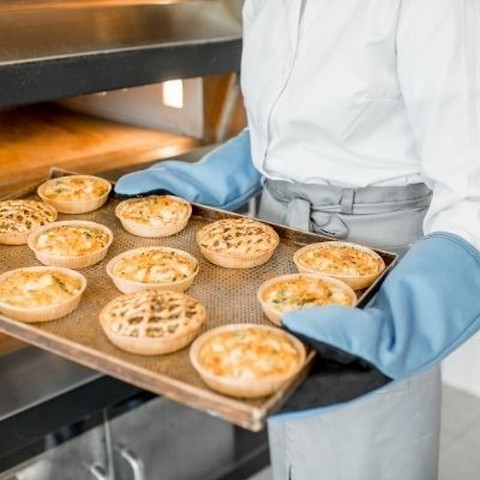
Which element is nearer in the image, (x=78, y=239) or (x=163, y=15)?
(x=78, y=239)

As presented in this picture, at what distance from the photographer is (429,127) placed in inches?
55.6

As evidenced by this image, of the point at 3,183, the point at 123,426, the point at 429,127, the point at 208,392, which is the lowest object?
the point at 123,426

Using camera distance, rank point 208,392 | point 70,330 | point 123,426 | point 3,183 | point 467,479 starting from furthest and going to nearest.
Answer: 1. point 467,479
2. point 123,426
3. point 3,183
4. point 70,330
5. point 208,392

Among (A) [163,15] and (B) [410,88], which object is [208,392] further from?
(A) [163,15]

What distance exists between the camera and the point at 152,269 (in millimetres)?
1573

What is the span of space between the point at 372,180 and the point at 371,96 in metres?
0.19

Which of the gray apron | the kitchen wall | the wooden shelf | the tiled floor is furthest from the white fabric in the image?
the kitchen wall

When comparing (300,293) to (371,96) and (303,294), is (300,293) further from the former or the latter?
(371,96)

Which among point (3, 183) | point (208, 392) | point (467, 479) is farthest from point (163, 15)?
point (467, 479)

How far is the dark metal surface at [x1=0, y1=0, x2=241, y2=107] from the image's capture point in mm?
1771

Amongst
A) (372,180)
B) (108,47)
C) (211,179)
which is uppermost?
(108,47)

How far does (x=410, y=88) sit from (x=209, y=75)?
0.94 m

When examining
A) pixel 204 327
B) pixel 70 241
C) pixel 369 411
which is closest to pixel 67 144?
pixel 70 241

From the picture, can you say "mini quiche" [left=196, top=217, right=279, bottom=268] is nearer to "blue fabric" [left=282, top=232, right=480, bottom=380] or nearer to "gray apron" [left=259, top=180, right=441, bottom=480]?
"gray apron" [left=259, top=180, right=441, bottom=480]
